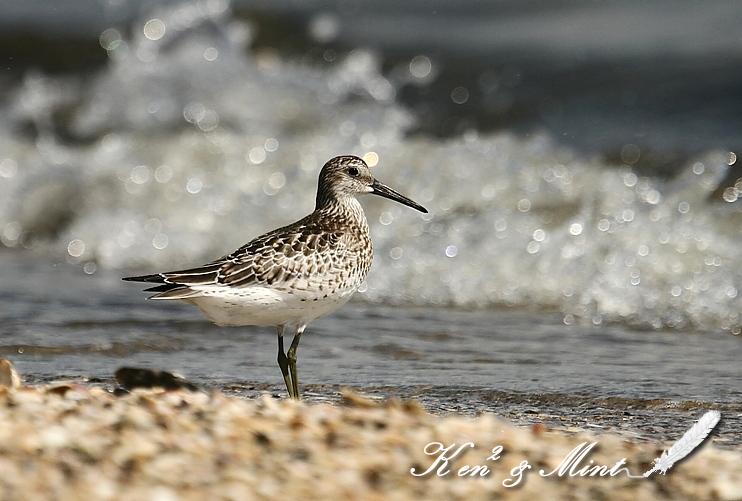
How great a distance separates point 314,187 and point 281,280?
5361 mm

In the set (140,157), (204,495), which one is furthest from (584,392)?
(140,157)

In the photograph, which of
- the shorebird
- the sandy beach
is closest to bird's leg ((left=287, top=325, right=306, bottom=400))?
Answer: the shorebird

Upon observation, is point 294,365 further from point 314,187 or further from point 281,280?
point 314,187

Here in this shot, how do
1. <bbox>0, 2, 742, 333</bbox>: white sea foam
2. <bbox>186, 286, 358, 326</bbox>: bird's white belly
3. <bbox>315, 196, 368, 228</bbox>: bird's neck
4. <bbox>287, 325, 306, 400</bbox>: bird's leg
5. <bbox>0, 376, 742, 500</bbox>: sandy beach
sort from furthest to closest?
<bbox>0, 2, 742, 333</bbox>: white sea foam → <bbox>315, 196, 368, 228</bbox>: bird's neck → <bbox>287, 325, 306, 400</bbox>: bird's leg → <bbox>186, 286, 358, 326</bbox>: bird's white belly → <bbox>0, 376, 742, 500</bbox>: sandy beach

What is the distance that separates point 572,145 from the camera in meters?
10.8

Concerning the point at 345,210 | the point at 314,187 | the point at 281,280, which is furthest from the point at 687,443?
the point at 314,187

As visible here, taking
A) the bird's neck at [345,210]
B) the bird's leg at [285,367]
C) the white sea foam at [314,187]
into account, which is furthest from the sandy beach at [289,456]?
the white sea foam at [314,187]

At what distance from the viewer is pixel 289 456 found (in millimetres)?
3613

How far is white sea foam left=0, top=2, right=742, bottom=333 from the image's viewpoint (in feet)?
26.8

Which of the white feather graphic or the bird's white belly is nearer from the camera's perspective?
the white feather graphic

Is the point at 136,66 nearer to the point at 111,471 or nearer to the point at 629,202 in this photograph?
the point at 629,202

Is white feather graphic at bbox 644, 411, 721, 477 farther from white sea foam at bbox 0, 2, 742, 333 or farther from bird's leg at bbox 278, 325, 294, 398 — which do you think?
white sea foam at bbox 0, 2, 742, 333

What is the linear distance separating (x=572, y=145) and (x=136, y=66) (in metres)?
5.95

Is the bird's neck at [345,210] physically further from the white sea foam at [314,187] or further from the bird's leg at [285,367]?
the white sea foam at [314,187]
